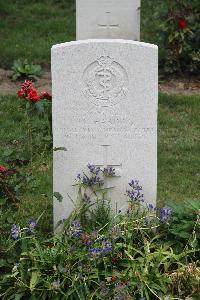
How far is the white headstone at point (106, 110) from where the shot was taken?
16.4 feet

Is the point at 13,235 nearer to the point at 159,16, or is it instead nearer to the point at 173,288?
the point at 173,288

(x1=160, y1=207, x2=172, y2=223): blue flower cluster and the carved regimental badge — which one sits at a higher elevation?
the carved regimental badge

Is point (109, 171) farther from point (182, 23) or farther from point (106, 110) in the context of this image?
point (182, 23)

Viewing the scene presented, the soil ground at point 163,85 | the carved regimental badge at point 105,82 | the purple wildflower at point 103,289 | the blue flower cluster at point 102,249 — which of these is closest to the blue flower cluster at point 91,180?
the carved regimental badge at point 105,82

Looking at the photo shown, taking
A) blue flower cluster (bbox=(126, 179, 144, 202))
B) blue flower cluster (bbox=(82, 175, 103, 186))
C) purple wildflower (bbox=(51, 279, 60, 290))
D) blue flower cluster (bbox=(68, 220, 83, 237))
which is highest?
blue flower cluster (bbox=(82, 175, 103, 186))

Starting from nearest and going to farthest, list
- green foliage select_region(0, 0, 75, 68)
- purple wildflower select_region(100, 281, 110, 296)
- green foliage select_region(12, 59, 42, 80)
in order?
purple wildflower select_region(100, 281, 110, 296) < green foliage select_region(12, 59, 42, 80) < green foliage select_region(0, 0, 75, 68)

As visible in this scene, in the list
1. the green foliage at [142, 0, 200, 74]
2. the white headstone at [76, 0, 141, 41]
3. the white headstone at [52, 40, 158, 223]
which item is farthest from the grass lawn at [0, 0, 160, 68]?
the white headstone at [52, 40, 158, 223]

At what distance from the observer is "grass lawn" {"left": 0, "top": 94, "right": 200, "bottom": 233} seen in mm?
5660

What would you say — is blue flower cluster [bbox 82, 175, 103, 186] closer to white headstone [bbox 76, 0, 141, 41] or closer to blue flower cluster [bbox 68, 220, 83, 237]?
blue flower cluster [bbox 68, 220, 83, 237]

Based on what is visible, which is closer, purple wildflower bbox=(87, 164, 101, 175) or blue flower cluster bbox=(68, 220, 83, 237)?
blue flower cluster bbox=(68, 220, 83, 237)

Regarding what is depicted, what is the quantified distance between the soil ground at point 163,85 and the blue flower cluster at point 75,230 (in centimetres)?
405

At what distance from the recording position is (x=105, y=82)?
5.05 meters

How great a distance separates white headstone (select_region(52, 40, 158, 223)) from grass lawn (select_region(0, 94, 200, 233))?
0.27 metres

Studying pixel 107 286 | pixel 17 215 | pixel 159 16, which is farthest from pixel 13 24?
pixel 107 286
